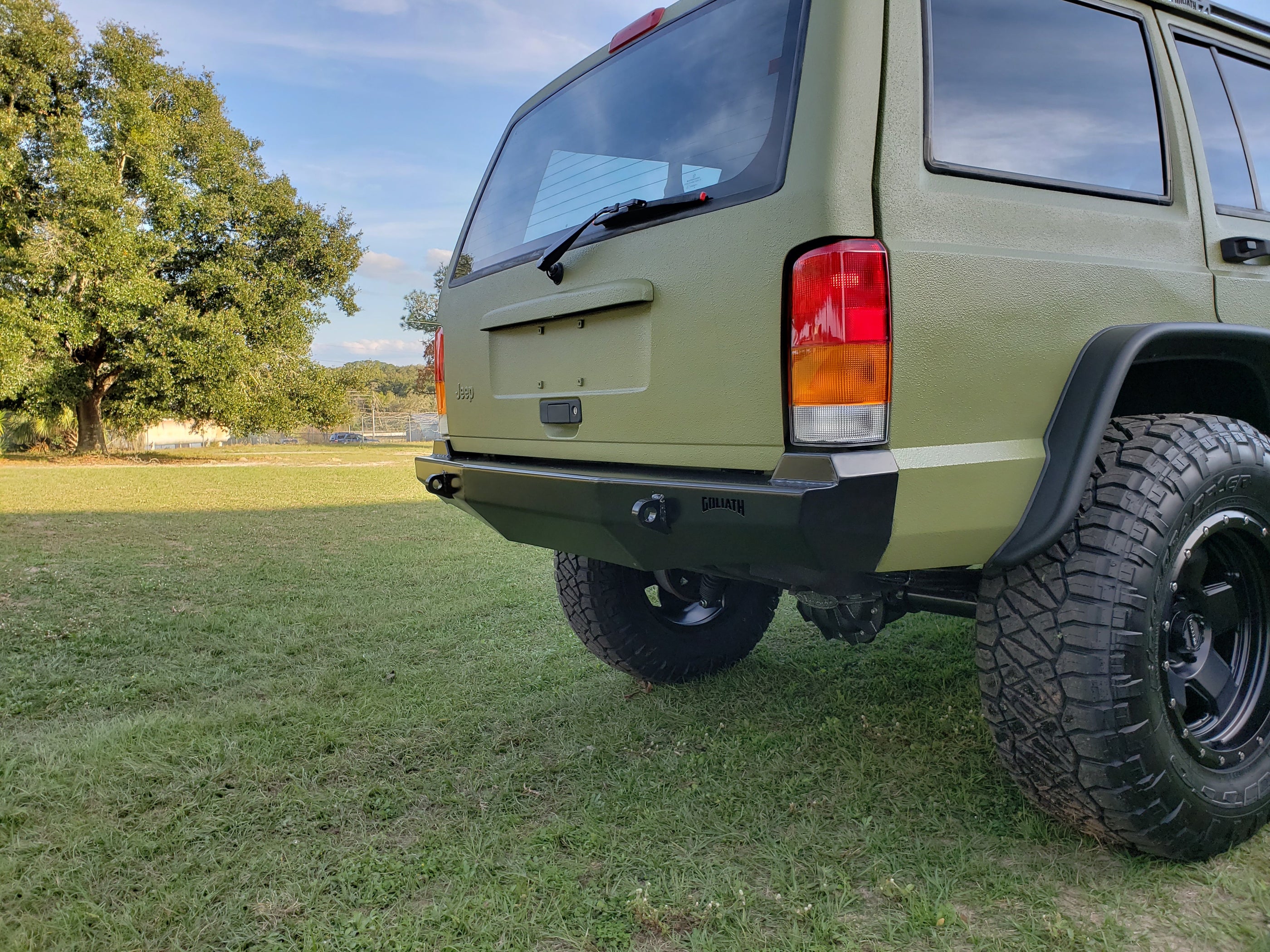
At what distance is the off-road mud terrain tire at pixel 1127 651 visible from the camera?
1.81m

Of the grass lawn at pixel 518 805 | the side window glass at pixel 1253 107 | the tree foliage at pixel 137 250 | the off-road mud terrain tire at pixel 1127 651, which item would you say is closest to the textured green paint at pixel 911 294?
the off-road mud terrain tire at pixel 1127 651

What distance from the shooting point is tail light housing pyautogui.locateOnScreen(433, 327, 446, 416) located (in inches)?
118

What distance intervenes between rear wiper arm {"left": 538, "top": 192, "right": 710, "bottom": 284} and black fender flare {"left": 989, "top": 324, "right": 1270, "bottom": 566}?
38.0 inches

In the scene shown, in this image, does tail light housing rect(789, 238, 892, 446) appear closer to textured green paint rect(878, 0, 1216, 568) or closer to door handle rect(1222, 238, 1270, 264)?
textured green paint rect(878, 0, 1216, 568)

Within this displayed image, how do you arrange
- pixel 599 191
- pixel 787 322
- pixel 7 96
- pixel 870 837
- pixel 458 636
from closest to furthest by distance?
pixel 787 322 → pixel 870 837 → pixel 599 191 → pixel 458 636 → pixel 7 96

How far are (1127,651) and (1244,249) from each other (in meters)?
1.22

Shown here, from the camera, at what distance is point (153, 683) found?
3.47 meters

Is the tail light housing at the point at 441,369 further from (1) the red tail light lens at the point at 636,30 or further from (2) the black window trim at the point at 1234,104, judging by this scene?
(2) the black window trim at the point at 1234,104

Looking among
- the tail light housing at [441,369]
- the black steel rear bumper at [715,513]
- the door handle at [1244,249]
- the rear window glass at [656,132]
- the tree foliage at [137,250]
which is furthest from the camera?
the tree foliage at [137,250]

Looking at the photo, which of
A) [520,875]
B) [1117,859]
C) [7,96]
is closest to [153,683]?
[520,875]

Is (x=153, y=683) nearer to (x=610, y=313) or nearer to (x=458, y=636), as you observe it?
(x=458, y=636)

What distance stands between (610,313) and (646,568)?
0.69 metres

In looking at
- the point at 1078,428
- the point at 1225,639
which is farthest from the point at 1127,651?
the point at 1225,639

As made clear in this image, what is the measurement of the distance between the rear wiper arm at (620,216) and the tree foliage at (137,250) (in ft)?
61.9
